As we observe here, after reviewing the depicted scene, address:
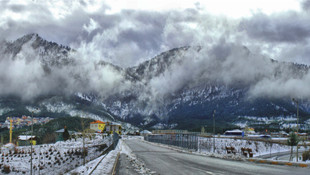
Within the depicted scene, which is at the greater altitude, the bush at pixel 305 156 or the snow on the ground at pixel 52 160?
the bush at pixel 305 156

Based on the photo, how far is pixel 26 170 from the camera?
6097 centimetres

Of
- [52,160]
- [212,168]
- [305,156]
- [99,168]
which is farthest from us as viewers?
[52,160]

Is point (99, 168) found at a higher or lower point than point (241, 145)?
higher

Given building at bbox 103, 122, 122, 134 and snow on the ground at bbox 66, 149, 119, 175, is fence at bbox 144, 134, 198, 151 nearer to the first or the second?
snow on the ground at bbox 66, 149, 119, 175

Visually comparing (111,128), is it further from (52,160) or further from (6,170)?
(6,170)

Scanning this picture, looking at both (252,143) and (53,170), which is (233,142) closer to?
(252,143)

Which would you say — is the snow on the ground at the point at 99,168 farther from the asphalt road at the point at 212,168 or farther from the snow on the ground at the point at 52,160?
the snow on the ground at the point at 52,160

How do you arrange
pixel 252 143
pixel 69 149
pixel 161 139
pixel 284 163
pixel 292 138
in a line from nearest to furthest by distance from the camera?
A: pixel 284 163 → pixel 292 138 → pixel 69 149 → pixel 161 139 → pixel 252 143

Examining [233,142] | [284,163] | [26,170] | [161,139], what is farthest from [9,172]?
[233,142]

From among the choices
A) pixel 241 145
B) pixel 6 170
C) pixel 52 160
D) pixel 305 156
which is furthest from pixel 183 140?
pixel 6 170

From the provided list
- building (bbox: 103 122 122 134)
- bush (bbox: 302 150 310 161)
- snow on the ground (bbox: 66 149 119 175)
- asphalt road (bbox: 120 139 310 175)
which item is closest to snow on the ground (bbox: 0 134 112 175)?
snow on the ground (bbox: 66 149 119 175)

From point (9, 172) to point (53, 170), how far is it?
845 centimetres

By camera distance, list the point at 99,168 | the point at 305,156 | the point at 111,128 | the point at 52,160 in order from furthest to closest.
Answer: the point at 111,128 < the point at 52,160 < the point at 305,156 < the point at 99,168

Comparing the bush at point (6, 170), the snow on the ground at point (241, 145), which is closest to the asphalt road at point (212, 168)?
the bush at point (6, 170)
